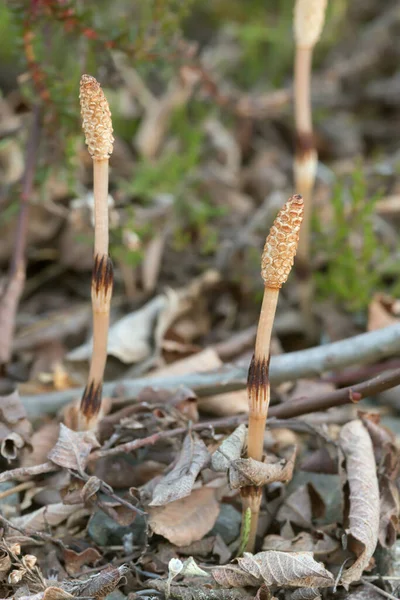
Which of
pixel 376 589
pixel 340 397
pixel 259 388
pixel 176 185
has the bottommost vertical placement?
pixel 376 589

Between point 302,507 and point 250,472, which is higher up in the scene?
point 250,472

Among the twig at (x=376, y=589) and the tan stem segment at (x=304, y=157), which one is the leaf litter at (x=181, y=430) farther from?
the tan stem segment at (x=304, y=157)

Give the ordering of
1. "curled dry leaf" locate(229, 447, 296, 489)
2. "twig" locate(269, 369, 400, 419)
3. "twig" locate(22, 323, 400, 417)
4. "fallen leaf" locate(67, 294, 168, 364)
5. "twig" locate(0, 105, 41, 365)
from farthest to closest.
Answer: "fallen leaf" locate(67, 294, 168, 364) < "twig" locate(0, 105, 41, 365) < "twig" locate(22, 323, 400, 417) < "twig" locate(269, 369, 400, 419) < "curled dry leaf" locate(229, 447, 296, 489)

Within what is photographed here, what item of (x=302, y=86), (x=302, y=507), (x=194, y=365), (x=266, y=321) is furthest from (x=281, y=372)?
(x=302, y=86)

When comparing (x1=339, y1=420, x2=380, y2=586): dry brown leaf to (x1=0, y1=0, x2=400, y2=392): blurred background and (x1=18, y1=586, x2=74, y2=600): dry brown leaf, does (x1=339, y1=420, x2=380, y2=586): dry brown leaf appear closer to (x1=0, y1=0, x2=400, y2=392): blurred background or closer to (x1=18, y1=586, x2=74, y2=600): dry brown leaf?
(x1=18, y1=586, x2=74, y2=600): dry brown leaf

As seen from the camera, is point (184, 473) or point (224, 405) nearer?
point (184, 473)

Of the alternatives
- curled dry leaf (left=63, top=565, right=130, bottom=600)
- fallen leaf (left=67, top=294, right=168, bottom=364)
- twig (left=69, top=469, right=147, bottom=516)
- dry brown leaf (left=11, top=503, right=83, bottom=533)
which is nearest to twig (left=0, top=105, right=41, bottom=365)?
fallen leaf (left=67, top=294, right=168, bottom=364)

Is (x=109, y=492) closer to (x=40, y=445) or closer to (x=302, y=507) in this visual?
(x=40, y=445)

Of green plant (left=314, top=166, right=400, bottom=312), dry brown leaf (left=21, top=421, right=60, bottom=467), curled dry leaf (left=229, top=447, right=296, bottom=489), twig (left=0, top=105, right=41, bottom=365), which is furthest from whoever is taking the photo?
green plant (left=314, top=166, right=400, bottom=312)
